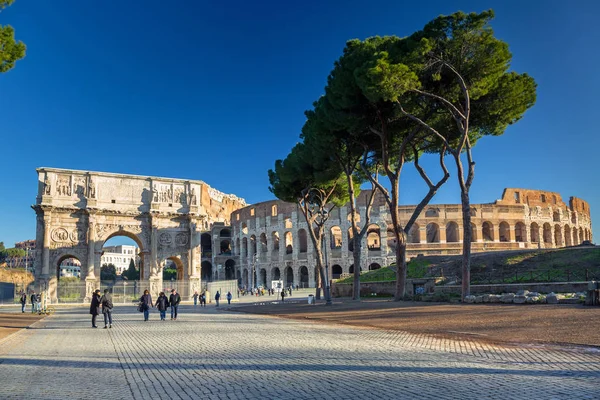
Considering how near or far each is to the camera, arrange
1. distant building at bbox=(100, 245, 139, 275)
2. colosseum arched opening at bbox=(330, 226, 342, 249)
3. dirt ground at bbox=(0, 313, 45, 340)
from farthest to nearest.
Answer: distant building at bbox=(100, 245, 139, 275), colosseum arched opening at bbox=(330, 226, 342, 249), dirt ground at bbox=(0, 313, 45, 340)

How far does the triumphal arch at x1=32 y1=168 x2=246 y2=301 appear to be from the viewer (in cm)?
3472

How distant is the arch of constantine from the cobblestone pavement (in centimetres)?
2782

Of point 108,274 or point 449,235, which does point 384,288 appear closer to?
point 449,235

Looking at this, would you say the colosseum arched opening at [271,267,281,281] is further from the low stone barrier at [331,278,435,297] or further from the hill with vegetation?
the hill with vegetation

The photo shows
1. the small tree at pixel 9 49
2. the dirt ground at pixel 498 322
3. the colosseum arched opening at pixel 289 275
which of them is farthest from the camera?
the colosseum arched opening at pixel 289 275

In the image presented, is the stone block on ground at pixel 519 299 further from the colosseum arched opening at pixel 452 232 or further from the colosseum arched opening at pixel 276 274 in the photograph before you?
the colosseum arched opening at pixel 276 274

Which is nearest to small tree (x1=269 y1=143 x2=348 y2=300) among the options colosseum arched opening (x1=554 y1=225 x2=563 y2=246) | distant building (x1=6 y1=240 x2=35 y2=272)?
colosseum arched opening (x1=554 y1=225 x2=563 y2=246)

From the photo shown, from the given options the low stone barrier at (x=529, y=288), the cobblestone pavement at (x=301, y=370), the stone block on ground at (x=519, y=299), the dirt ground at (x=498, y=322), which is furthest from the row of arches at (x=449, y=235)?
the cobblestone pavement at (x=301, y=370)

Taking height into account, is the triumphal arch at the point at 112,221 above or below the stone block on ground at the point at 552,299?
above

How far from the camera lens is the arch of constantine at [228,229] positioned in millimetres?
35469

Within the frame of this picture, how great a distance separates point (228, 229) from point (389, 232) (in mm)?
24913

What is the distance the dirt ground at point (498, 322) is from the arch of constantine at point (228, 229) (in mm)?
25341

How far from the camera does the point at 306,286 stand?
189 feet

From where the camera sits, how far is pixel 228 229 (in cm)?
6975
